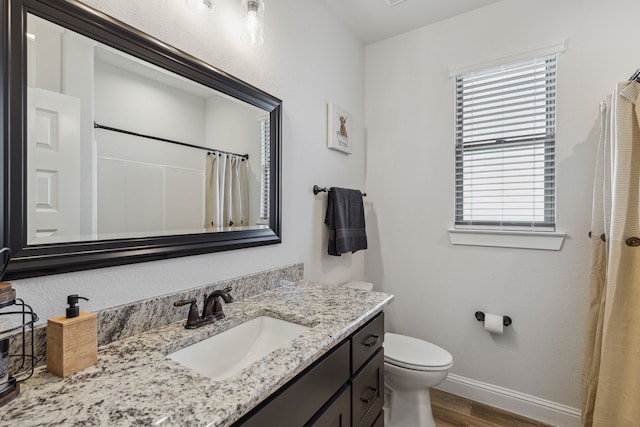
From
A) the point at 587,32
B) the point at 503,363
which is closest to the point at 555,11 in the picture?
the point at 587,32

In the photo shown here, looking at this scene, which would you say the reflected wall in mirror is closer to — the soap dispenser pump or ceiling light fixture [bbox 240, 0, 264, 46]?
the soap dispenser pump

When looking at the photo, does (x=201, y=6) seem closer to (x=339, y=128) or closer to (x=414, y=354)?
(x=339, y=128)

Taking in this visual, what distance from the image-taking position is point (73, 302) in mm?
757

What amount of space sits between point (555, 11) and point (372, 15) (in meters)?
1.10

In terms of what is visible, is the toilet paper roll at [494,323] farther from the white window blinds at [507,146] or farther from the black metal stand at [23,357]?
the black metal stand at [23,357]

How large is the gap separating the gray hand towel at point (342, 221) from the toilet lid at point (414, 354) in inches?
25.3

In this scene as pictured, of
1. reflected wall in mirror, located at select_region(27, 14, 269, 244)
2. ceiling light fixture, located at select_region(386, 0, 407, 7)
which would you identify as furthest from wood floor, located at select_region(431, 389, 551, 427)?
ceiling light fixture, located at select_region(386, 0, 407, 7)

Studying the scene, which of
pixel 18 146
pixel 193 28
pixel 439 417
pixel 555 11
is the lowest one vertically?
pixel 439 417

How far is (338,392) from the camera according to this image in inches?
40.9

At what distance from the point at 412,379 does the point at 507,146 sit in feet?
5.08

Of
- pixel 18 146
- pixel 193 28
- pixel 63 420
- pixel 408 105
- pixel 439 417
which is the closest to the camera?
pixel 63 420

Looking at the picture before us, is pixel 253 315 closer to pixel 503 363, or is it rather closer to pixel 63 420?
pixel 63 420

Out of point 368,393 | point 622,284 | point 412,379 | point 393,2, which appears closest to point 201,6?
point 393,2

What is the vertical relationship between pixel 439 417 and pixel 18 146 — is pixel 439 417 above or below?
below
